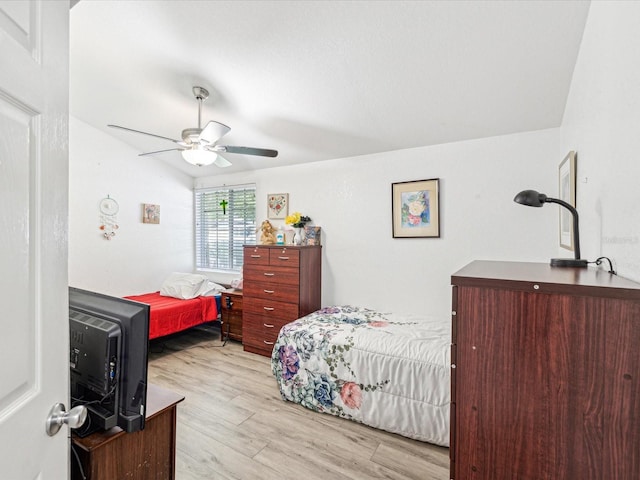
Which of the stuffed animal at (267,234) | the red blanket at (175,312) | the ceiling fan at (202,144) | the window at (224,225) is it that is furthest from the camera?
the window at (224,225)

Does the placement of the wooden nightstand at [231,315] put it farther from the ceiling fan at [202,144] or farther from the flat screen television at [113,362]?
the flat screen television at [113,362]

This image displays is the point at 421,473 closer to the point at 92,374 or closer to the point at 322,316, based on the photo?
the point at 322,316

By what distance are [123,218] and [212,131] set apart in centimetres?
260

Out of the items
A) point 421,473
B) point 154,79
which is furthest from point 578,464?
point 154,79

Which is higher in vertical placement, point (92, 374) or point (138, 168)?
point (138, 168)

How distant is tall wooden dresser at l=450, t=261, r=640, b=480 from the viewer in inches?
30.3

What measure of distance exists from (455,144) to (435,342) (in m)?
1.86

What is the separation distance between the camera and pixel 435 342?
2264 mm

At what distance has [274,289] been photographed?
10.9ft

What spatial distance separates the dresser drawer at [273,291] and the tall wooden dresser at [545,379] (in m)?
2.35

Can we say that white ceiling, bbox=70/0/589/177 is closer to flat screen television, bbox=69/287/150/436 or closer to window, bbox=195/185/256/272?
window, bbox=195/185/256/272

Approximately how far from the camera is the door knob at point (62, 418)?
0.67 metres

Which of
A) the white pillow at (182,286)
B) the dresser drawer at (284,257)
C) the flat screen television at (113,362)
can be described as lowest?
the white pillow at (182,286)

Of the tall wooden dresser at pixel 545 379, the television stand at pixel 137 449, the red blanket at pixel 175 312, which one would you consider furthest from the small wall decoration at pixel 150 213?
the tall wooden dresser at pixel 545 379
